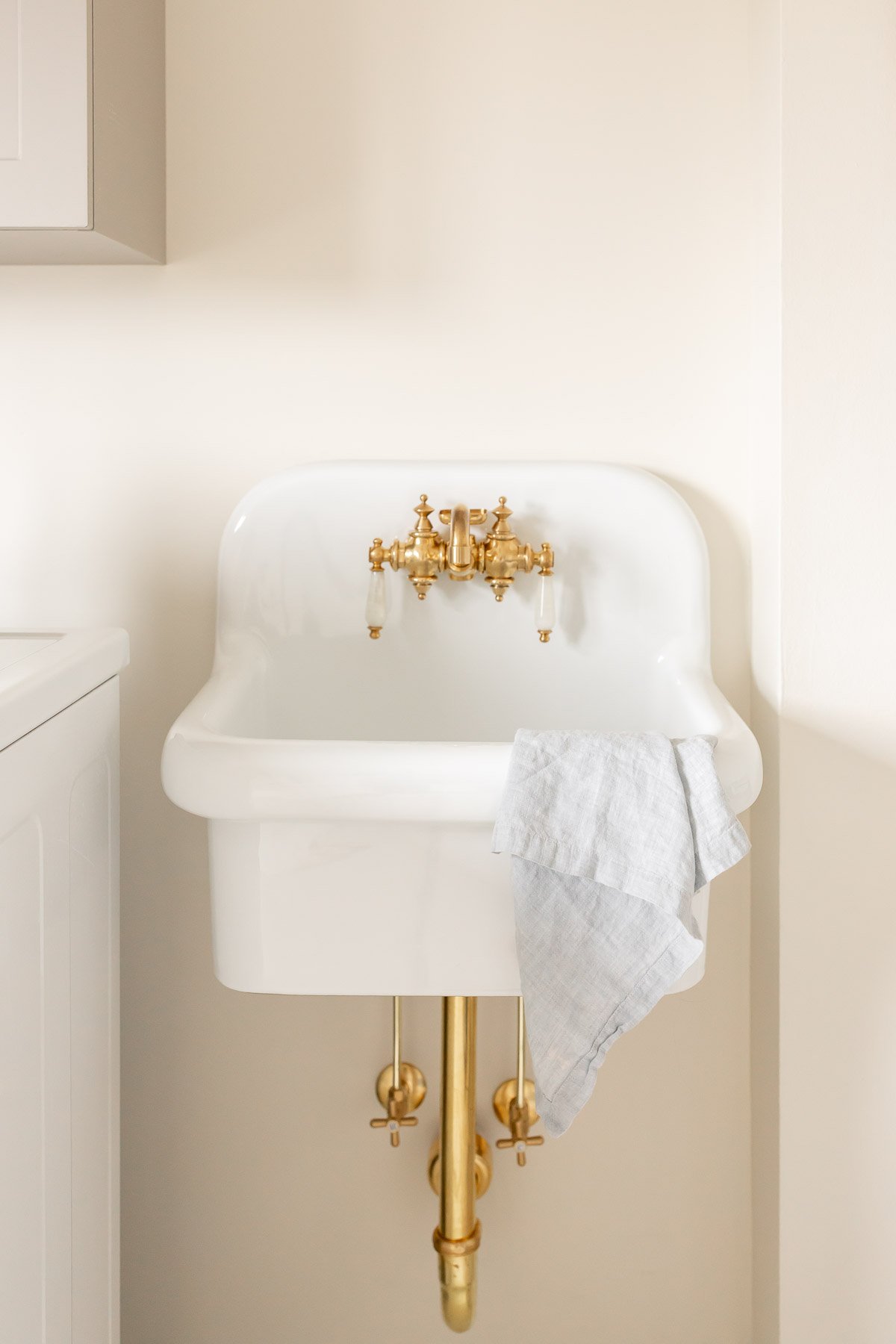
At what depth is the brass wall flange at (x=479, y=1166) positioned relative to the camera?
1146 millimetres

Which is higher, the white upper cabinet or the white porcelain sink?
the white upper cabinet

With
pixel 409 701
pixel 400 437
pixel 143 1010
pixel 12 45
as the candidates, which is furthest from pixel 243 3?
pixel 143 1010

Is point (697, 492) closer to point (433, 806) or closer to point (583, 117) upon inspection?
point (583, 117)

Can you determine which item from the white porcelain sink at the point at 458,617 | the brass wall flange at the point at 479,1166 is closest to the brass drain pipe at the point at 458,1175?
the brass wall flange at the point at 479,1166

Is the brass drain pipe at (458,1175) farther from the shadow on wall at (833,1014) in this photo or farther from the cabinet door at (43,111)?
the cabinet door at (43,111)

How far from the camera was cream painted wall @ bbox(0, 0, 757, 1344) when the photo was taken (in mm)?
1135

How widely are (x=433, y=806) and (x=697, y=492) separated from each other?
0.54 m

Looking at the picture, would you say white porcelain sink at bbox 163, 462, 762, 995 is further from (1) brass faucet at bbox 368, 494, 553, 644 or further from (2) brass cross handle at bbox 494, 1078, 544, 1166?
(2) brass cross handle at bbox 494, 1078, 544, 1166

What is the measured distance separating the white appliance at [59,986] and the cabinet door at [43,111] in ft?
1.20

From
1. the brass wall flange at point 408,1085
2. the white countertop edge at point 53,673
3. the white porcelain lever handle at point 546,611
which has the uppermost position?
the white porcelain lever handle at point 546,611

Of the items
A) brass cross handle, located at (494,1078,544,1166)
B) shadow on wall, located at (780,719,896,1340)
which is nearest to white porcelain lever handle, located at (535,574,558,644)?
shadow on wall, located at (780,719,896,1340)

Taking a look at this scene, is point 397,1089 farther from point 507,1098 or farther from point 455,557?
point 455,557

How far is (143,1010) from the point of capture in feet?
3.92

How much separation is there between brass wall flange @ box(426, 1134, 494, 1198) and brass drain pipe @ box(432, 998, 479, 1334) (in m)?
0.08
